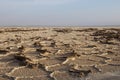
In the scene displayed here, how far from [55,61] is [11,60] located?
82 centimetres

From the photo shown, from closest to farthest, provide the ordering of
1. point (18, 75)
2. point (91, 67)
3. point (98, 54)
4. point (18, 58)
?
point (18, 75)
point (91, 67)
point (18, 58)
point (98, 54)

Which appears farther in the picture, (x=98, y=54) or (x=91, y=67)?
→ (x=98, y=54)

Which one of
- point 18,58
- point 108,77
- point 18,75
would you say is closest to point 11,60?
point 18,58

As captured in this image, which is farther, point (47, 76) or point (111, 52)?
point (111, 52)

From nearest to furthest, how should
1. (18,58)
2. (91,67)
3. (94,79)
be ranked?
(94,79)
(91,67)
(18,58)

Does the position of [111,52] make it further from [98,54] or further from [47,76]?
[47,76]

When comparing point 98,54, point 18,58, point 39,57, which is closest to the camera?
point 18,58

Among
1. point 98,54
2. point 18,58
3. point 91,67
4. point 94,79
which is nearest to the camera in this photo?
point 94,79

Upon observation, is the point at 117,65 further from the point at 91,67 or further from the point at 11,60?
the point at 11,60

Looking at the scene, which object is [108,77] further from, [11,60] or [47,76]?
[11,60]

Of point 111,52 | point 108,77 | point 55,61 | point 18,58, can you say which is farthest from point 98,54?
point 108,77

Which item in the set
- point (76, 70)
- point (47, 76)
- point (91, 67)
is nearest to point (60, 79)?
point (47, 76)

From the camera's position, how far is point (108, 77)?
4.54m

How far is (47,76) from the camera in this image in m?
4.70
